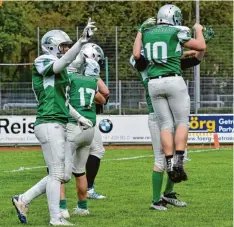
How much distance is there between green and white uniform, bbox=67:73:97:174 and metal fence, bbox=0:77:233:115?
20353 mm

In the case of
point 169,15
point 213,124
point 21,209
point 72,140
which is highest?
point 169,15

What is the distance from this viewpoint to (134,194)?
539 inches

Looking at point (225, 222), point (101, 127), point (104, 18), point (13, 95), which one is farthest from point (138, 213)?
point (104, 18)

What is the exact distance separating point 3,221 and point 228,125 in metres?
18.6

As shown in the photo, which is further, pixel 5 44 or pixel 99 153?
pixel 5 44

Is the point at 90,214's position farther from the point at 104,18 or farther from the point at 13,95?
the point at 104,18

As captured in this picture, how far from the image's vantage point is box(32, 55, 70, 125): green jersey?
10.2 m

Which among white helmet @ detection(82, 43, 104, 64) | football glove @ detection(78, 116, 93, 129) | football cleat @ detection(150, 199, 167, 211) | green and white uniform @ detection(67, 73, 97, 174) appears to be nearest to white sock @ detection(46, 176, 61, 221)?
football glove @ detection(78, 116, 93, 129)

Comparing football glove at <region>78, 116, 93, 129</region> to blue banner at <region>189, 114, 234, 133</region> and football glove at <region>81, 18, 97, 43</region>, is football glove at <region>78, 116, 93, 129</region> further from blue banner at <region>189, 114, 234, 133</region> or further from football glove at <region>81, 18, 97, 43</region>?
blue banner at <region>189, 114, 234, 133</region>

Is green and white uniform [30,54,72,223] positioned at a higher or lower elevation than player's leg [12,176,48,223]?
higher

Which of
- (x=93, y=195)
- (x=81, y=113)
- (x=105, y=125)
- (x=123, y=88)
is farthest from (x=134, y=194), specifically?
(x=123, y=88)

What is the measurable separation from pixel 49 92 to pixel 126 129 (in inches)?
731

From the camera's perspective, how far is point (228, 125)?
2870cm

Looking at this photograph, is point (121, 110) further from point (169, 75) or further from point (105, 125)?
point (169, 75)
